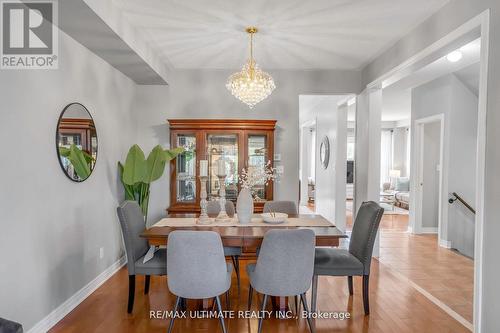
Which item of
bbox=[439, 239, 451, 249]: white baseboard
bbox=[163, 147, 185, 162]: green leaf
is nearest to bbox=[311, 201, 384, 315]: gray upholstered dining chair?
bbox=[163, 147, 185, 162]: green leaf

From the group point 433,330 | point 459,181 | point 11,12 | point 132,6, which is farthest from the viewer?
point 459,181

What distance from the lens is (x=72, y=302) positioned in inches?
113

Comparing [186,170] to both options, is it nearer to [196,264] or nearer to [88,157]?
[88,157]

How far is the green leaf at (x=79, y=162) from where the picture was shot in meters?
2.83

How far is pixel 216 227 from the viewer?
2.83 metres

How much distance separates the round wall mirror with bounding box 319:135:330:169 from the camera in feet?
20.9

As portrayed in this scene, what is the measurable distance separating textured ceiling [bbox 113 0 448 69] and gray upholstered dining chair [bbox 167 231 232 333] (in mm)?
1882

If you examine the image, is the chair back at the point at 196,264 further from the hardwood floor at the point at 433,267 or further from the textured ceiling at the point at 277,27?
the hardwood floor at the point at 433,267

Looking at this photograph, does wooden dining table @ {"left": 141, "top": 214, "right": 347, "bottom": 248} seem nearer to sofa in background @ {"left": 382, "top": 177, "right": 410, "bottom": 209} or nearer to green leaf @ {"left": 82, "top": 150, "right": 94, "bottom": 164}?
green leaf @ {"left": 82, "top": 150, "right": 94, "bottom": 164}

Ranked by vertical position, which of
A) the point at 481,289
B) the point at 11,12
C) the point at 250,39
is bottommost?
the point at 481,289

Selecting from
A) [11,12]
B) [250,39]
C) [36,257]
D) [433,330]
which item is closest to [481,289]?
[433,330]

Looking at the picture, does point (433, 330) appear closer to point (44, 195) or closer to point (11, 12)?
point (44, 195)

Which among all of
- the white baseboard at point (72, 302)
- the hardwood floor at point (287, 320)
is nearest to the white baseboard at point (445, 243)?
the hardwood floor at point (287, 320)

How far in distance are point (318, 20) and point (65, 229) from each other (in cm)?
290
